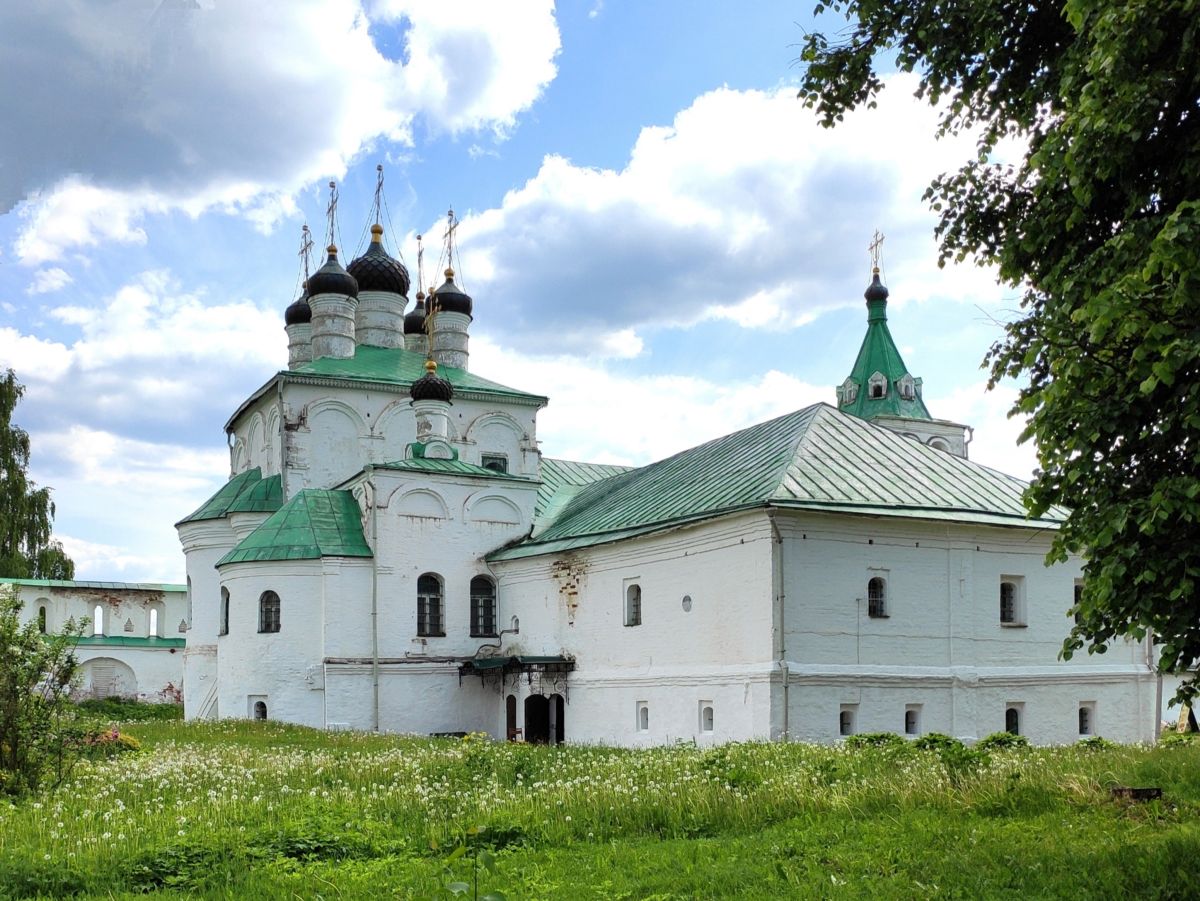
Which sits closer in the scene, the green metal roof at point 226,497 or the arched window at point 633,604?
the arched window at point 633,604

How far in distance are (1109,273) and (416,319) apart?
Answer: 98.5ft

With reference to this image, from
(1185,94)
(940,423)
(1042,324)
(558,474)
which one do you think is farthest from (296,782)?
(940,423)

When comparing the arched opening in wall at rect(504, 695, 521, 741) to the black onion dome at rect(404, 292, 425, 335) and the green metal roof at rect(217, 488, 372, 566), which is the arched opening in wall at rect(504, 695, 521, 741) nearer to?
the green metal roof at rect(217, 488, 372, 566)

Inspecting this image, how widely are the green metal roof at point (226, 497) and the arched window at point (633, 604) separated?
12.3 meters

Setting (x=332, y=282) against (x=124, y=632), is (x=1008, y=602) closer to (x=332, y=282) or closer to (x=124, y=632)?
(x=332, y=282)

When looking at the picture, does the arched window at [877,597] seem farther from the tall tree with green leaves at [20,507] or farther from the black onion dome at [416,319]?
the tall tree with green leaves at [20,507]

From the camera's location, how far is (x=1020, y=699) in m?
19.8

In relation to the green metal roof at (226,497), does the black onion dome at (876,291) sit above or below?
above

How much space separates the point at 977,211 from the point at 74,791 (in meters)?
9.61

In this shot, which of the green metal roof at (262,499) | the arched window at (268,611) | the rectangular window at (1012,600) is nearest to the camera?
the rectangular window at (1012,600)

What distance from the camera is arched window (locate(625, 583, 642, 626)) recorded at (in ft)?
71.9

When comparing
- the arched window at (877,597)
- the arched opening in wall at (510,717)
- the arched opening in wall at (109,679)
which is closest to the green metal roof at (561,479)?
the arched opening in wall at (510,717)

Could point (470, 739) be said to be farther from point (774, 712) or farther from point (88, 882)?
point (88, 882)

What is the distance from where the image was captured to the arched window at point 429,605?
26219mm
